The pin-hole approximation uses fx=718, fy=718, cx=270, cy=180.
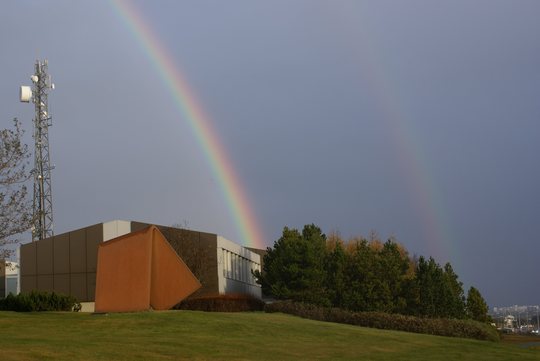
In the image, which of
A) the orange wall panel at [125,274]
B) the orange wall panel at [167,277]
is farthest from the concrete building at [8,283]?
the orange wall panel at [167,277]

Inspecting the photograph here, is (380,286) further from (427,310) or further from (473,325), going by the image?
(473,325)

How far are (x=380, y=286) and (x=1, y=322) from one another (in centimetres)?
Answer: 2945

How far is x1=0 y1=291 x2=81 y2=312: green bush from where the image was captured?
109 ft

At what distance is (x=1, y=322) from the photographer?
24844 mm

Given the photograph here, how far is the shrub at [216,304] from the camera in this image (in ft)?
134

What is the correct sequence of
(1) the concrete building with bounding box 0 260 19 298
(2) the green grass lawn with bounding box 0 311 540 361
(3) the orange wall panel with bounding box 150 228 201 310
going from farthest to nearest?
(1) the concrete building with bounding box 0 260 19 298 < (3) the orange wall panel with bounding box 150 228 201 310 < (2) the green grass lawn with bounding box 0 311 540 361

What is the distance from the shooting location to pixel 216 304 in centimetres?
4112

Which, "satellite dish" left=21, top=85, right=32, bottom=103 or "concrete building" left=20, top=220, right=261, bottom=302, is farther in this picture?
"satellite dish" left=21, top=85, right=32, bottom=103

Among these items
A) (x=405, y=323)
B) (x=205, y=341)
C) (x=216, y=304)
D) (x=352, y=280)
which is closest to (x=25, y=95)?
(x=216, y=304)

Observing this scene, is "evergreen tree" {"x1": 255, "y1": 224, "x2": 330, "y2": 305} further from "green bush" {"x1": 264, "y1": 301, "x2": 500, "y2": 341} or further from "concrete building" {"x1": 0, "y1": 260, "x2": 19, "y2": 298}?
"concrete building" {"x1": 0, "y1": 260, "x2": 19, "y2": 298}

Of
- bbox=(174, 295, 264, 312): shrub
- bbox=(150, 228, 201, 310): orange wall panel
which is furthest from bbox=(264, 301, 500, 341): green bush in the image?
bbox=(150, 228, 201, 310): orange wall panel

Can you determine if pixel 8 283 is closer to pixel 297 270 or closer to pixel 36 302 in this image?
pixel 297 270

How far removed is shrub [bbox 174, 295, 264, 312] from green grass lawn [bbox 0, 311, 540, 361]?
984cm

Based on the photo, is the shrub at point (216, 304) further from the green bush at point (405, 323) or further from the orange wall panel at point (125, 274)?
the orange wall panel at point (125, 274)
